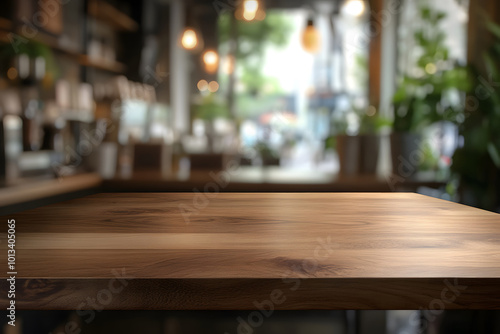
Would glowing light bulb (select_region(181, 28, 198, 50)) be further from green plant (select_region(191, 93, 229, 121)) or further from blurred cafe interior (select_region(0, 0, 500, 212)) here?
green plant (select_region(191, 93, 229, 121))

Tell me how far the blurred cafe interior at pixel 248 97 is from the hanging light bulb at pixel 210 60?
1.2 inches

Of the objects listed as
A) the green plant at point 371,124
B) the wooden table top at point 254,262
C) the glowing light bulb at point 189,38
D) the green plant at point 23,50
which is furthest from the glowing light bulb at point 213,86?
the wooden table top at point 254,262

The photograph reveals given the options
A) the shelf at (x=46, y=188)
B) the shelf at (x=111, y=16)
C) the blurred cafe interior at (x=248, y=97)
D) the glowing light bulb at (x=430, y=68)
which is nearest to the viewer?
the shelf at (x=46, y=188)

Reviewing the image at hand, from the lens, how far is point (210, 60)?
727 centimetres

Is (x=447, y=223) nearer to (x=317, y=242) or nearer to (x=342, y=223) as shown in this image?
(x=342, y=223)

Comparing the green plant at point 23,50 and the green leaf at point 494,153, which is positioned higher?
the green plant at point 23,50

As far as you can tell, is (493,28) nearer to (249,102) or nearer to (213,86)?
(249,102)

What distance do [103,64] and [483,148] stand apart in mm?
4306

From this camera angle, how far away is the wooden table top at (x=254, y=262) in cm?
62

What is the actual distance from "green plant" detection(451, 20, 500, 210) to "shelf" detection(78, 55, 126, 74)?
12.4ft

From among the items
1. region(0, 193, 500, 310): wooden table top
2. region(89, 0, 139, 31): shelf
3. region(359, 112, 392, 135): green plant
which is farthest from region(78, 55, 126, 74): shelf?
region(0, 193, 500, 310): wooden table top

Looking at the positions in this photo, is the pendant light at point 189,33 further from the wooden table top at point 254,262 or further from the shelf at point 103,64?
the wooden table top at point 254,262

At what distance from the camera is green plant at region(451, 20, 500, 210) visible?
9.35 feet

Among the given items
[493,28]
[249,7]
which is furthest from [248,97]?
[493,28]
